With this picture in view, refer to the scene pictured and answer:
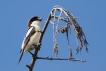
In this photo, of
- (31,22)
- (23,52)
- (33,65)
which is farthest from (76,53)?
(31,22)

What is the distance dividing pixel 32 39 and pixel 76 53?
281 centimetres

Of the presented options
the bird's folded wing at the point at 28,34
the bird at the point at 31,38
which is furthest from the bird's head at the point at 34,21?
the bird's folded wing at the point at 28,34

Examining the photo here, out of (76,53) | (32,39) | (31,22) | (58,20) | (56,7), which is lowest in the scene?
(76,53)

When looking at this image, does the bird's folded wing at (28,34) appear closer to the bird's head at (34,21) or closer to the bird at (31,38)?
the bird at (31,38)

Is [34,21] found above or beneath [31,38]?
above

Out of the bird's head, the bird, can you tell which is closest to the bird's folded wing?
the bird

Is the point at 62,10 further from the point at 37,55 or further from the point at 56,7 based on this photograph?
the point at 37,55

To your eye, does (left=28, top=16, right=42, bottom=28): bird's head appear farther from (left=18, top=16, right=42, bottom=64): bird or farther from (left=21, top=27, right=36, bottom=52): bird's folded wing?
(left=21, top=27, right=36, bottom=52): bird's folded wing

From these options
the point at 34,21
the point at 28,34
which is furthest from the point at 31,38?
the point at 34,21

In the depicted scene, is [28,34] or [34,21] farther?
[34,21]

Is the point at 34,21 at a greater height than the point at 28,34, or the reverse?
the point at 34,21

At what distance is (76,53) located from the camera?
272 centimetres

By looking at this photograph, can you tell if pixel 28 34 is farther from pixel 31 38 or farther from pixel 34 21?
pixel 34 21

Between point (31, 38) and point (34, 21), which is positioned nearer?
point (31, 38)
